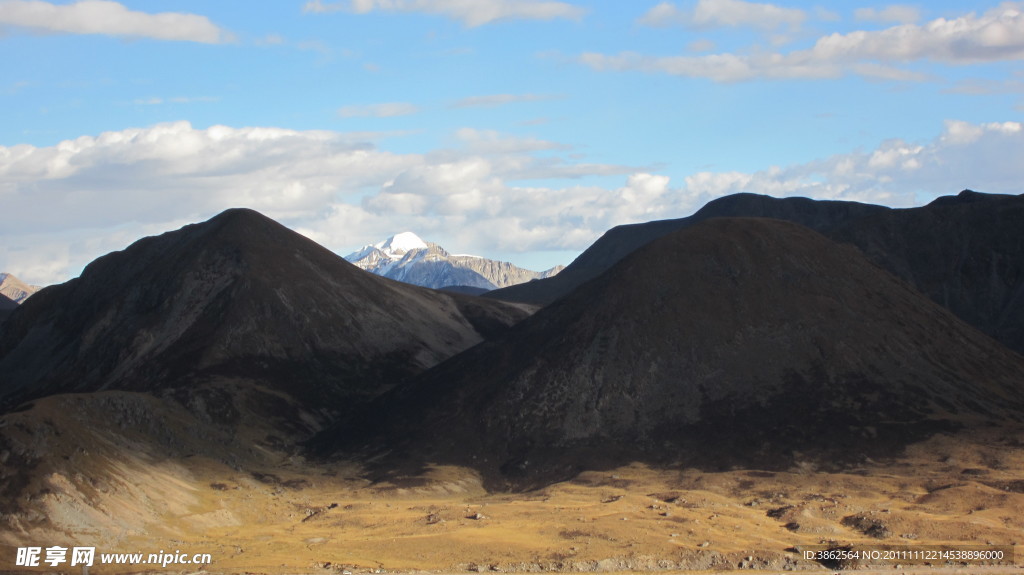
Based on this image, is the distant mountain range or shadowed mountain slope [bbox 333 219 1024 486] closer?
the distant mountain range

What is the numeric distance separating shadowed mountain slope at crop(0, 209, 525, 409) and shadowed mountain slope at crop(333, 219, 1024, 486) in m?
17.0

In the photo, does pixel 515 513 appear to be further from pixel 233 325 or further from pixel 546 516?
pixel 233 325

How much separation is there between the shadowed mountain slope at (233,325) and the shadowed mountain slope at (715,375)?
1697cm

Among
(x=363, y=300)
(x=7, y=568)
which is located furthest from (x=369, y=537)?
(x=363, y=300)

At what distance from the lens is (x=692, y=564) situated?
78.4m

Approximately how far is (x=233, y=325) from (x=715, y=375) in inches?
2661

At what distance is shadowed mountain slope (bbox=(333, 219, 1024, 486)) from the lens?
120812 millimetres

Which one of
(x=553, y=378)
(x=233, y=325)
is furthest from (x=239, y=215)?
(x=553, y=378)

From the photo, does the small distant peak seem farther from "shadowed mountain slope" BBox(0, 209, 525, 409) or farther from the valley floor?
the valley floor

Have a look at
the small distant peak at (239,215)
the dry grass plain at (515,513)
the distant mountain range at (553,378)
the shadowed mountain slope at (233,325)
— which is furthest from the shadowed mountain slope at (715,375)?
the small distant peak at (239,215)

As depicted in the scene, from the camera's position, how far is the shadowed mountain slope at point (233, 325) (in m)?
152

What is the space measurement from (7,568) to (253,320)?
290 feet

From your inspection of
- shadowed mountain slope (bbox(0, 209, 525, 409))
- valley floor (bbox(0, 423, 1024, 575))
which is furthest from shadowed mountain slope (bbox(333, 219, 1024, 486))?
shadowed mountain slope (bbox(0, 209, 525, 409))

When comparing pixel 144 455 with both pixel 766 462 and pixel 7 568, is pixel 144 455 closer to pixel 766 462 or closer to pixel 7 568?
pixel 7 568
